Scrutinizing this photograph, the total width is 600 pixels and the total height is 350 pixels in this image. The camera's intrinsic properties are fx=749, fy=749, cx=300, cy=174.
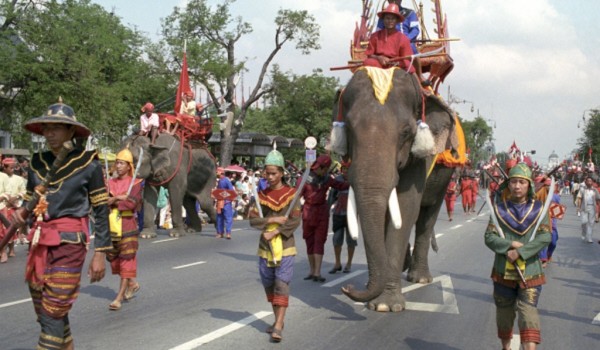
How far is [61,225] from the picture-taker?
5.25 meters

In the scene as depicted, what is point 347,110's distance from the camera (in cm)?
834

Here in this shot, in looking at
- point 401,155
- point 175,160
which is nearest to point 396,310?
point 401,155

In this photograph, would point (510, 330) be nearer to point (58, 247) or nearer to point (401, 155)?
point (401, 155)

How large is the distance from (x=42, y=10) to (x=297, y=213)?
24567 millimetres

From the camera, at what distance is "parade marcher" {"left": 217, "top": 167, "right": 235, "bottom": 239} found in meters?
18.4

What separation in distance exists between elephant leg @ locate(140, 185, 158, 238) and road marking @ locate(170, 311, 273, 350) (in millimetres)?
10337

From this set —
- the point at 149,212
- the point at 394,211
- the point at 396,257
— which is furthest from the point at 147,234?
the point at 394,211

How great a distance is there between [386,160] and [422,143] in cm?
82

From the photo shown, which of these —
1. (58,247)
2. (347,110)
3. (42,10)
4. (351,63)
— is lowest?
(58,247)

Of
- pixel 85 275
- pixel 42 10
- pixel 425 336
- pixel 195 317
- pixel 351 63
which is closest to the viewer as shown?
pixel 425 336

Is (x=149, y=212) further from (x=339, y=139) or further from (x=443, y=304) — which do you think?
(x=339, y=139)

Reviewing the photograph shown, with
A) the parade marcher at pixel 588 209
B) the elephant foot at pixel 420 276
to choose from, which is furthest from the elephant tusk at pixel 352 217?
the parade marcher at pixel 588 209

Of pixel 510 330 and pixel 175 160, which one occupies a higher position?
pixel 175 160

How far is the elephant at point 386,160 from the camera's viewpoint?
7.38 meters
